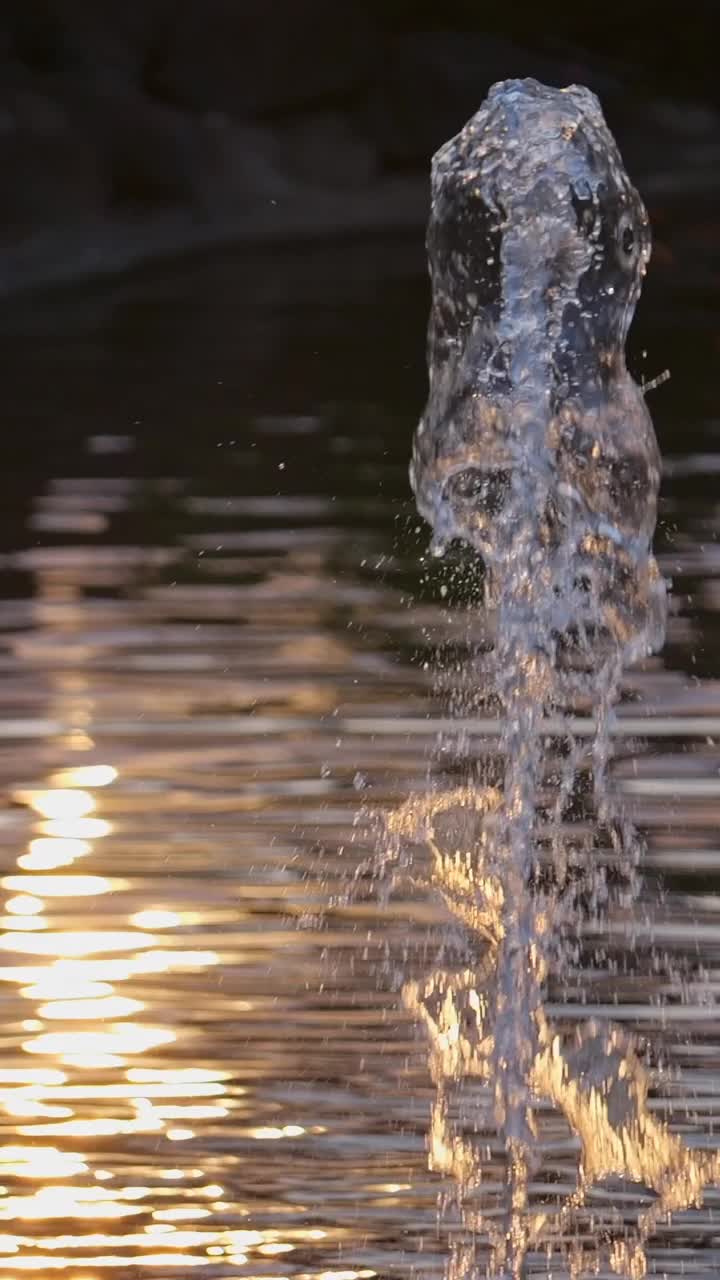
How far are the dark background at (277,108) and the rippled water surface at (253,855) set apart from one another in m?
6.25

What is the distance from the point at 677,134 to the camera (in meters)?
22.4

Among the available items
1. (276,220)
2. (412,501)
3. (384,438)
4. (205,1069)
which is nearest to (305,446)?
(384,438)

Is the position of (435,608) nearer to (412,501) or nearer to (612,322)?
(412,501)

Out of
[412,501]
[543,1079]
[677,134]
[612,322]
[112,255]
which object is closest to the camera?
[543,1079]

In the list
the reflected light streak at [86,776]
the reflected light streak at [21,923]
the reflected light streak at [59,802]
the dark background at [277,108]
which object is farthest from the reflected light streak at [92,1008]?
the dark background at [277,108]

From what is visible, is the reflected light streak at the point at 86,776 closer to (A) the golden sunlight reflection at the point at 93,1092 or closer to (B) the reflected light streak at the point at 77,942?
(A) the golden sunlight reflection at the point at 93,1092

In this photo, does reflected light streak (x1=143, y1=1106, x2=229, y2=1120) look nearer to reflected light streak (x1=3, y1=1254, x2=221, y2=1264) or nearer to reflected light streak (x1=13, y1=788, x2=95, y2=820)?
reflected light streak (x1=3, y1=1254, x2=221, y2=1264)

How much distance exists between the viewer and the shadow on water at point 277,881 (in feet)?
12.6

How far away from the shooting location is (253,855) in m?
5.41

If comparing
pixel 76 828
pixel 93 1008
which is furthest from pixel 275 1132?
pixel 76 828

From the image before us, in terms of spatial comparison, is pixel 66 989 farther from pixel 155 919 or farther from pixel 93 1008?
pixel 155 919

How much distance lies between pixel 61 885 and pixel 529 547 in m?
1.04

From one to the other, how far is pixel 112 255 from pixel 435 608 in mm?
8992

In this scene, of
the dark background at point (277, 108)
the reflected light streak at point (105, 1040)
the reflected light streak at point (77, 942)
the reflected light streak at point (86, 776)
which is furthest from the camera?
the dark background at point (277, 108)
